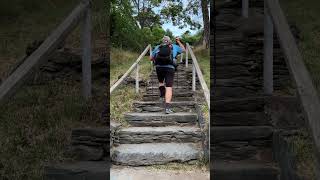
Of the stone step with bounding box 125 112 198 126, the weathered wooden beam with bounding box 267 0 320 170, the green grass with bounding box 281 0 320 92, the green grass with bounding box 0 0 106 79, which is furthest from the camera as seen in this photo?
the stone step with bounding box 125 112 198 126

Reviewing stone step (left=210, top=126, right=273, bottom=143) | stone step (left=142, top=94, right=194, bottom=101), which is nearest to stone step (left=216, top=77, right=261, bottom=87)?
stone step (left=210, top=126, right=273, bottom=143)

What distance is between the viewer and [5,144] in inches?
135

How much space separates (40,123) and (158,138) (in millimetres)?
1939

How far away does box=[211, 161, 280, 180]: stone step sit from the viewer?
3.12 meters

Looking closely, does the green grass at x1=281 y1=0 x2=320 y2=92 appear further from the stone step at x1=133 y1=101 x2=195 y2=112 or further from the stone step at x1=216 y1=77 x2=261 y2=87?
the stone step at x1=133 y1=101 x2=195 y2=112

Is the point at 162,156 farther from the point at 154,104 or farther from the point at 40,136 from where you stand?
the point at 154,104

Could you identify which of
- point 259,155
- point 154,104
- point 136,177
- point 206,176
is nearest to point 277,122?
point 259,155

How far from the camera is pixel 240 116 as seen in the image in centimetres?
370

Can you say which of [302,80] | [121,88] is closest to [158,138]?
[302,80]

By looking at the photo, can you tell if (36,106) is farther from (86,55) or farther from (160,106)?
(160,106)

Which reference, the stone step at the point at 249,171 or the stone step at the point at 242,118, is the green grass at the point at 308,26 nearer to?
the stone step at the point at 242,118

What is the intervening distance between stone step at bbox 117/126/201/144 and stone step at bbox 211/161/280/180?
80.9 inches

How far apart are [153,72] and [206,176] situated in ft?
18.7

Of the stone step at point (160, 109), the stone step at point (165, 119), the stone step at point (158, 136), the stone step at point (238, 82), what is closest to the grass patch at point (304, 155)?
the stone step at point (238, 82)
